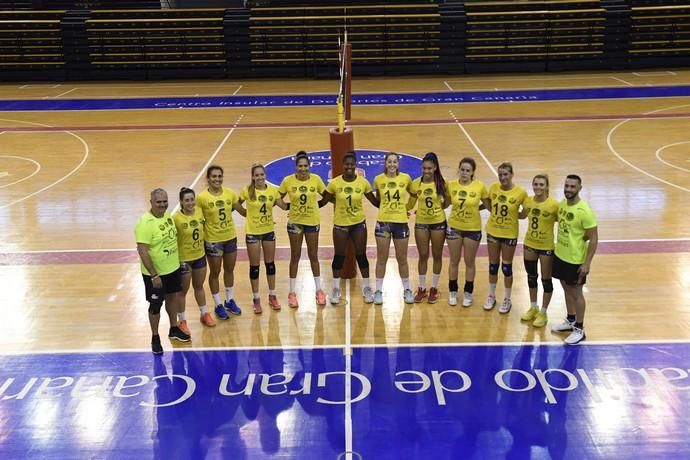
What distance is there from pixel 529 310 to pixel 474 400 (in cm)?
190

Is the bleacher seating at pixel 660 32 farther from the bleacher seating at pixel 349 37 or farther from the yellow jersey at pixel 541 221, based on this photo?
the yellow jersey at pixel 541 221

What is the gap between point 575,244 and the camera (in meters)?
6.95

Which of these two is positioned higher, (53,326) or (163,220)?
(163,220)

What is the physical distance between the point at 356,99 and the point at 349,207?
13.7 m

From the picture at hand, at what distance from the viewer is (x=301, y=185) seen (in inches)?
312

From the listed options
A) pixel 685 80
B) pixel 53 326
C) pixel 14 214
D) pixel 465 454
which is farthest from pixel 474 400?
pixel 685 80

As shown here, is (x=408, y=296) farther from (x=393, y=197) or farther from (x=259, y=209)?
(x=259, y=209)

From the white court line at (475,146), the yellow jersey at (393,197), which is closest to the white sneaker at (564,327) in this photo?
the yellow jersey at (393,197)

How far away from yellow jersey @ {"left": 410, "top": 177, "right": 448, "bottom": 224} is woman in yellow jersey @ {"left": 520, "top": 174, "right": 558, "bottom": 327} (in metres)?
0.95

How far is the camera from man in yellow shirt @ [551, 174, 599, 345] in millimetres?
6855

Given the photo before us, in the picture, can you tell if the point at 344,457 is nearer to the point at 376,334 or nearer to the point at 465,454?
the point at 465,454

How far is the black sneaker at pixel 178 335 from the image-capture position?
7488 millimetres

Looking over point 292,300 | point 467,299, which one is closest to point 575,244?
point 467,299

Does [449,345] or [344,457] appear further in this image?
[449,345]
